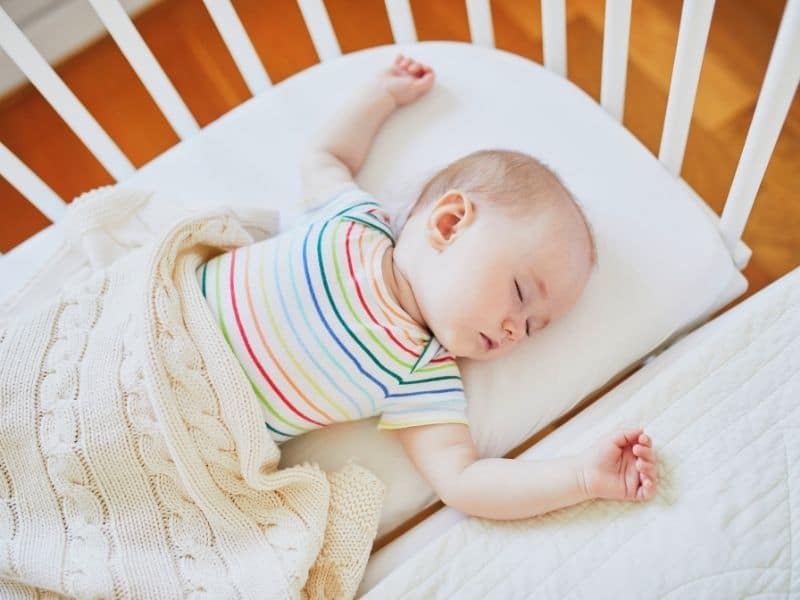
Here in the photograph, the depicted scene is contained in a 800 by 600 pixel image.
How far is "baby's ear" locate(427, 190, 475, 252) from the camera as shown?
776 mm

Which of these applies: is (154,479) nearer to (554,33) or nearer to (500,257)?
(500,257)

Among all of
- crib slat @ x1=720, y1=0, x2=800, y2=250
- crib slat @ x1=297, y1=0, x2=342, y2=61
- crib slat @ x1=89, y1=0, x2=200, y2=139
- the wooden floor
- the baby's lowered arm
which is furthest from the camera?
the wooden floor

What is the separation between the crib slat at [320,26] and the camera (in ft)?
2.97

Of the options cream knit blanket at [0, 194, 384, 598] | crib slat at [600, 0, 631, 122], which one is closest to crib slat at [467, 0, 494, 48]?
crib slat at [600, 0, 631, 122]

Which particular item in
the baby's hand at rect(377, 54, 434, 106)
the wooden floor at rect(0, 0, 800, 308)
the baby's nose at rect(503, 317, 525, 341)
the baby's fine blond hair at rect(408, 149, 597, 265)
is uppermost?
the baby's hand at rect(377, 54, 434, 106)

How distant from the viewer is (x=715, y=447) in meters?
0.69

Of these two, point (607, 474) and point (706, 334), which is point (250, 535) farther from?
point (706, 334)

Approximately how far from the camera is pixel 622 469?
0.70 metres

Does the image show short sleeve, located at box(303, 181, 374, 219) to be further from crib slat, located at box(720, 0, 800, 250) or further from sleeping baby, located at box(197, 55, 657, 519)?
crib slat, located at box(720, 0, 800, 250)

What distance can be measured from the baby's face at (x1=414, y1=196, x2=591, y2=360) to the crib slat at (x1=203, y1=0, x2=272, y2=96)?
375 millimetres

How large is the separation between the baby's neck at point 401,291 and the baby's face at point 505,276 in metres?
0.04

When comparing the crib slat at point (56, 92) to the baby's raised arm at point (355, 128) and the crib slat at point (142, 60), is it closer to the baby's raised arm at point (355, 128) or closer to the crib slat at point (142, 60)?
the crib slat at point (142, 60)

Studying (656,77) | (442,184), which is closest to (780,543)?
(442,184)

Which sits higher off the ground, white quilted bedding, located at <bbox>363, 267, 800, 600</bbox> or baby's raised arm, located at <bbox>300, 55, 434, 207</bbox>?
baby's raised arm, located at <bbox>300, 55, 434, 207</bbox>
